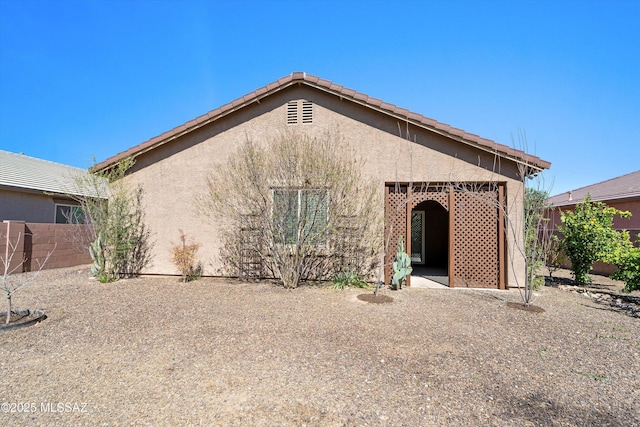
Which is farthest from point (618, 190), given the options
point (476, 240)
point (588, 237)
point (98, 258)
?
point (98, 258)

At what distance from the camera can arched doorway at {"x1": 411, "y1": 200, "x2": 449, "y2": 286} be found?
15.0m

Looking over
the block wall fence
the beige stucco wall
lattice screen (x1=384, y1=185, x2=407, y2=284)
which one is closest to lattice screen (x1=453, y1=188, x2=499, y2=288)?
the beige stucco wall

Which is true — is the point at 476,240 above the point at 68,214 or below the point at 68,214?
below

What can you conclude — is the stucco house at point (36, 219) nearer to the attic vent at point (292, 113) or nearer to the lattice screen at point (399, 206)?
the attic vent at point (292, 113)

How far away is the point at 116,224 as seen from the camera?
958cm

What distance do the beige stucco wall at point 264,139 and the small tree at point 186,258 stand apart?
229mm

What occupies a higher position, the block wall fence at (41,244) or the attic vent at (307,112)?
the attic vent at (307,112)

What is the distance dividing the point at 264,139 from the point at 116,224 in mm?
5237

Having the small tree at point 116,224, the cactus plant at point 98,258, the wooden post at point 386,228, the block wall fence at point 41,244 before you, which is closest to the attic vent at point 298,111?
the wooden post at point 386,228

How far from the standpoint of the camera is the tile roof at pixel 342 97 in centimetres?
844

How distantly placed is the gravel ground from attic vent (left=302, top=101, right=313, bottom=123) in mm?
5669

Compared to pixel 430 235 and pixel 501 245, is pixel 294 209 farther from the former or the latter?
pixel 430 235

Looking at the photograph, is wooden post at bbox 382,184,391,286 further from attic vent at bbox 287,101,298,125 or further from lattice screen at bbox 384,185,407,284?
attic vent at bbox 287,101,298,125

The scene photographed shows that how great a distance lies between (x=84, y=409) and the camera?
312 centimetres
